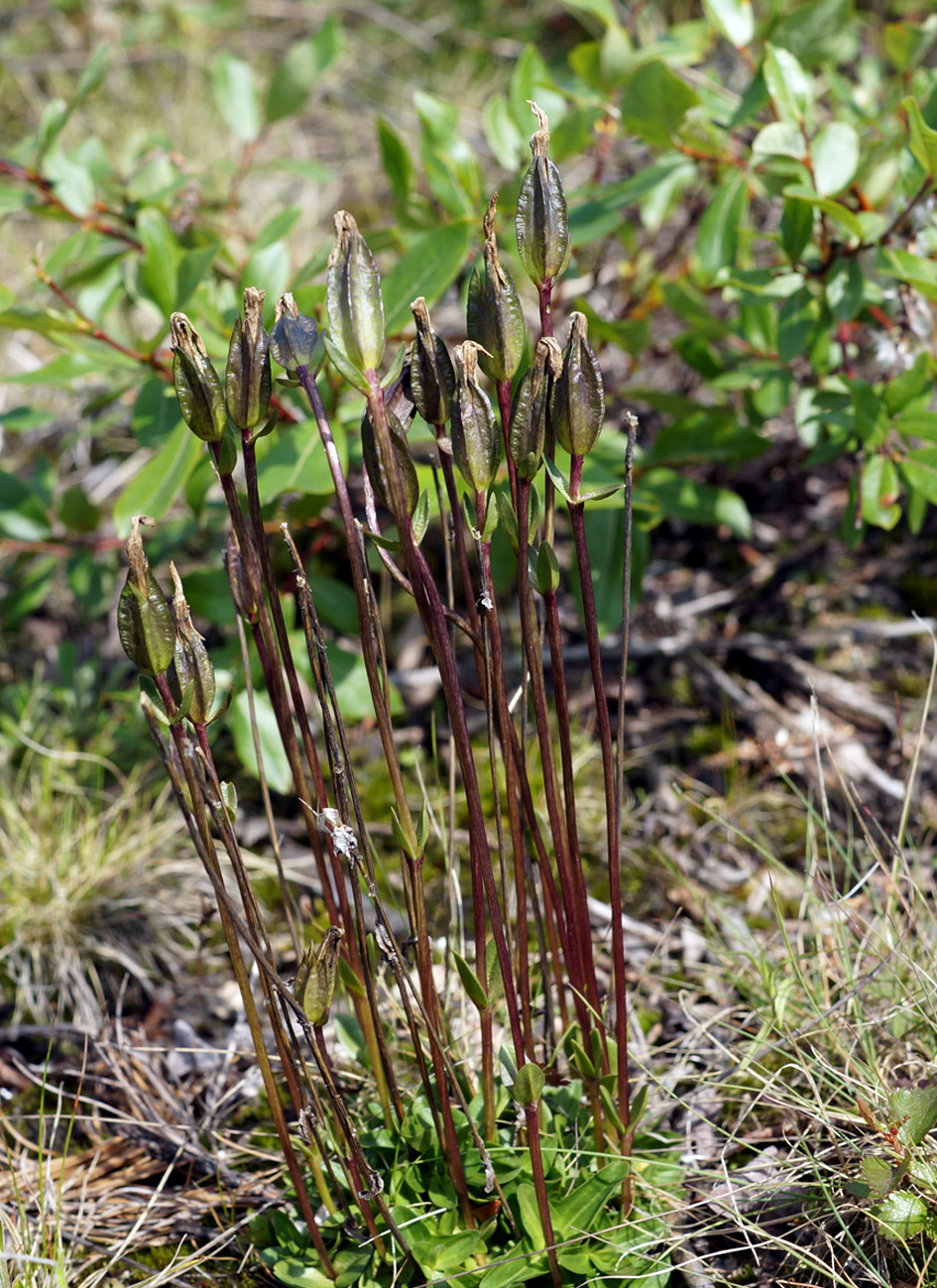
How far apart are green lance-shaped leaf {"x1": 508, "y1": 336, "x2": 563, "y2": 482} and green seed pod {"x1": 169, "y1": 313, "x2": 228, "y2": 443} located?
1.02ft

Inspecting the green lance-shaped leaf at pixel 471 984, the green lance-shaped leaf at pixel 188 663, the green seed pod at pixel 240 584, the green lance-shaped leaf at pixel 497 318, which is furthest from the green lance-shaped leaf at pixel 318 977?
the green lance-shaped leaf at pixel 497 318

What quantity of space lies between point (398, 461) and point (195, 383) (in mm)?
222

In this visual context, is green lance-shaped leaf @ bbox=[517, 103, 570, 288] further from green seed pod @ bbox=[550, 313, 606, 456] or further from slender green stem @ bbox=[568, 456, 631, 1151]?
slender green stem @ bbox=[568, 456, 631, 1151]

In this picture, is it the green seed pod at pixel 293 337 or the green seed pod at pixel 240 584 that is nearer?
the green seed pod at pixel 293 337

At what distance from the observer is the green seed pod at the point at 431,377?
1.05 meters

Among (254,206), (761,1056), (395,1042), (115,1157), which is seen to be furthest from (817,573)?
(254,206)

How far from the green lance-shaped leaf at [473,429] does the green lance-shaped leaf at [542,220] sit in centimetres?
12

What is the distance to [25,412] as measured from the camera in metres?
2.47

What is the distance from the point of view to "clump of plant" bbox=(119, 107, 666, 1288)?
104 centimetres

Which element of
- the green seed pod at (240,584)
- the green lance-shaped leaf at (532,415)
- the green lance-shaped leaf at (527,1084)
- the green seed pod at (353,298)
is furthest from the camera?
the green seed pod at (240,584)

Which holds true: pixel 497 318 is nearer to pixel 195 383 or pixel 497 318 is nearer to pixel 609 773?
pixel 195 383

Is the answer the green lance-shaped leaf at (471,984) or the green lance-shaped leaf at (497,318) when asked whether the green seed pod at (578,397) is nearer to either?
the green lance-shaped leaf at (497,318)

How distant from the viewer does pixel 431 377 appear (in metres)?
1.07

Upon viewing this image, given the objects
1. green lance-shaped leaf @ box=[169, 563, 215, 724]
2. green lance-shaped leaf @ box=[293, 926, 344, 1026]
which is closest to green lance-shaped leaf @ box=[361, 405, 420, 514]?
green lance-shaped leaf @ box=[169, 563, 215, 724]
